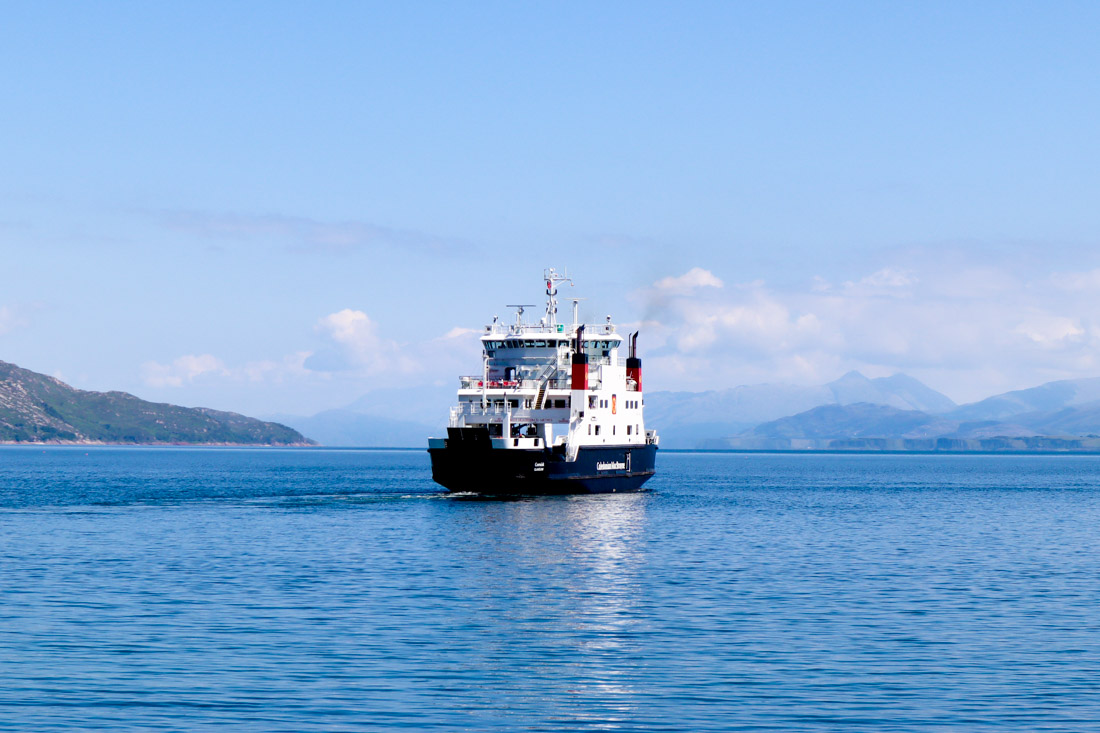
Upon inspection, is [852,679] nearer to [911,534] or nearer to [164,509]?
[911,534]

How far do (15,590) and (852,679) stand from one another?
27022 millimetres

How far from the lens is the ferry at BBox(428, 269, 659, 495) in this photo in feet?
255

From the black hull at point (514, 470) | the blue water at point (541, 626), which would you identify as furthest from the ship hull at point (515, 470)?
the blue water at point (541, 626)

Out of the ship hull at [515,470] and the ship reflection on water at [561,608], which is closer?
the ship reflection on water at [561,608]

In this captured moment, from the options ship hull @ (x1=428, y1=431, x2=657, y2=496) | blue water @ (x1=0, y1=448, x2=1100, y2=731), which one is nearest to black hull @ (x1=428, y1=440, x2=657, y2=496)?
ship hull @ (x1=428, y1=431, x2=657, y2=496)

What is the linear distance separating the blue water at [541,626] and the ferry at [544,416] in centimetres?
1096

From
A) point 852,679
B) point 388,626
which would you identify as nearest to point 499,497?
point 388,626

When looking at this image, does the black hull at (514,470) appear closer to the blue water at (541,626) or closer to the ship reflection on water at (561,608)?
the ship reflection on water at (561,608)

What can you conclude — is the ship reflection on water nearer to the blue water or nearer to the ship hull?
the blue water

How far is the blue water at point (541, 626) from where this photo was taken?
23.8 metres

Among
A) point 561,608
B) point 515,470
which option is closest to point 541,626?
point 561,608

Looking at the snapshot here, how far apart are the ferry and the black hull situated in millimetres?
64

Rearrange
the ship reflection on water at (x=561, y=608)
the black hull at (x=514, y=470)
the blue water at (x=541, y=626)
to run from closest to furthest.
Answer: the blue water at (x=541, y=626)
the ship reflection on water at (x=561, y=608)
the black hull at (x=514, y=470)

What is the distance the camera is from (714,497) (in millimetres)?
103062
